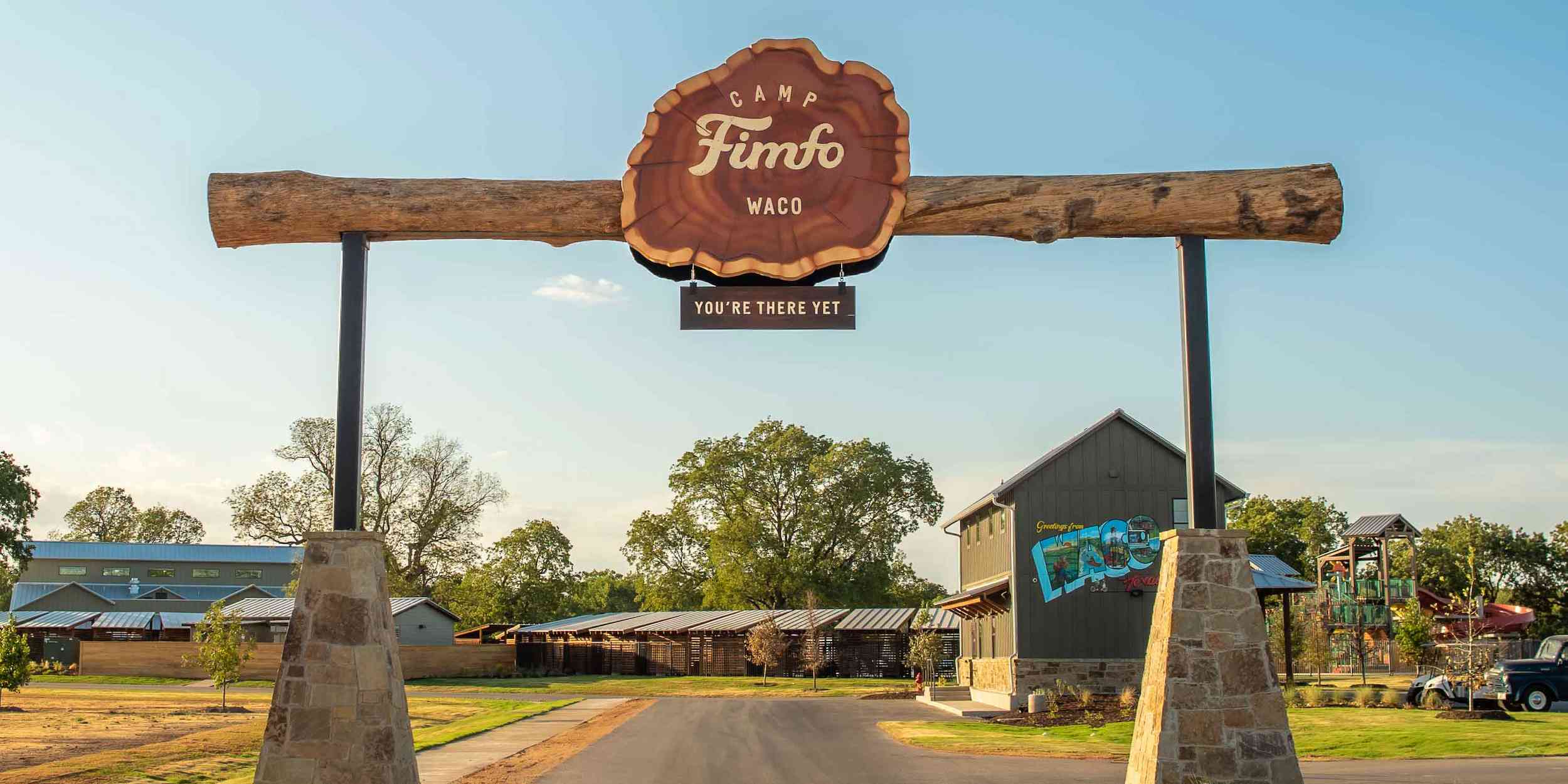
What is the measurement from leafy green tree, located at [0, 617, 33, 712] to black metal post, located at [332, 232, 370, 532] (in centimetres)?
2493

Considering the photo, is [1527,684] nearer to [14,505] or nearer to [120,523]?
[14,505]

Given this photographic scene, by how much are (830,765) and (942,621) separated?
33.3 metres

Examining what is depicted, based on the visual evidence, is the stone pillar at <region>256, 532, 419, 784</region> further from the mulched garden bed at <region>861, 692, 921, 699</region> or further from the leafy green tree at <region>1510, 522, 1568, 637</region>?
the leafy green tree at <region>1510, 522, 1568, 637</region>

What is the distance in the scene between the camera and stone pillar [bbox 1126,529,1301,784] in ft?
33.8

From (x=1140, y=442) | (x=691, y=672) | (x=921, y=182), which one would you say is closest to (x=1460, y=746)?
(x=921, y=182)

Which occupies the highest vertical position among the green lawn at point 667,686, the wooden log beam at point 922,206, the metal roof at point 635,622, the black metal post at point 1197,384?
the wooden log beam at point 922,206

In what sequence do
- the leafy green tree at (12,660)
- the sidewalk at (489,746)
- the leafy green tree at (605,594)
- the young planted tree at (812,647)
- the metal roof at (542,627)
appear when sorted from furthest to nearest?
the leafy green tree at (605,594) < the metal roof at (542,627) < the young planted tree at (812,647) < the leafy green tree at (12,660) < the sidewalk at (489,746)

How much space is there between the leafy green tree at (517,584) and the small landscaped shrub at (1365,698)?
5169cm

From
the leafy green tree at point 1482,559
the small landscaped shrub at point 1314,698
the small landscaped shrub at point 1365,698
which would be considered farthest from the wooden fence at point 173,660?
the leafy green tree at point 1482,559

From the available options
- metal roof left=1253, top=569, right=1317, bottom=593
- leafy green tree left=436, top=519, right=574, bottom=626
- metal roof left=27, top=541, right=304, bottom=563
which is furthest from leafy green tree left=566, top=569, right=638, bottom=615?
metal roof left=1253, top=569, right=1317, bottom=593

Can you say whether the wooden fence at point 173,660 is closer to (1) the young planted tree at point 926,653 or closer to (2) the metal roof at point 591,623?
(2) the metal roof at point 591,623

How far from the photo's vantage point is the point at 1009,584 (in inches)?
1282

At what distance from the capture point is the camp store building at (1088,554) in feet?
Result: 103

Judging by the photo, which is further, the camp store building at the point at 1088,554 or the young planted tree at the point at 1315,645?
the young planted tree at the point at 1315,645
